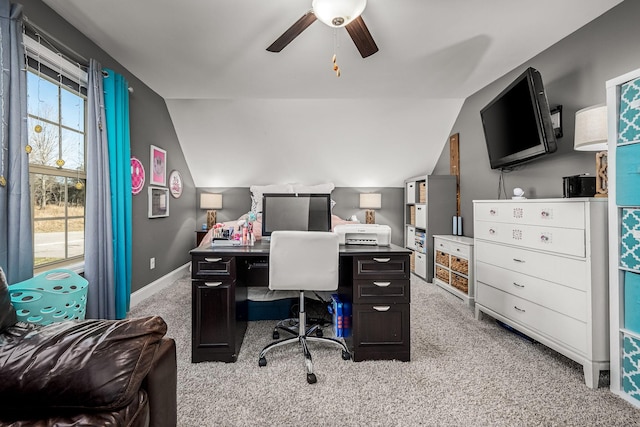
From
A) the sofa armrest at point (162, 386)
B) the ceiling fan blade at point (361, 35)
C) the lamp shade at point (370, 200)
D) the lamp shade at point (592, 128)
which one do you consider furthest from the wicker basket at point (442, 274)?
the sofa armrest at point (162, 386)

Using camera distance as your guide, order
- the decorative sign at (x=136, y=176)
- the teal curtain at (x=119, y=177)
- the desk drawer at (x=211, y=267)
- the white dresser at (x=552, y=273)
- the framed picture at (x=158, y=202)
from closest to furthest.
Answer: the white dresser at (x=552, y=273) → the desk drawer at (x=211, y=267) → the teal curtain at (x=119, y=177) → the decorative sign at (x=136, y=176) → the framed picture at (x=158, y=202)

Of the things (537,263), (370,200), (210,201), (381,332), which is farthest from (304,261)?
(210,201)

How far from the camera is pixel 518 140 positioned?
263 centimetres

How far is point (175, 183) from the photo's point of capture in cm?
425

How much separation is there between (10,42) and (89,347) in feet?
6.32

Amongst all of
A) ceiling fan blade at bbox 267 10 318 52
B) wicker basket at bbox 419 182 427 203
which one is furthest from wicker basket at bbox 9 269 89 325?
wicker basket at bbox 419 182 427 203

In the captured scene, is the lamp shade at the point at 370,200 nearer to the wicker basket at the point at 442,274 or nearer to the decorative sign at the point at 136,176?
the wicker basket at the point at 442,274

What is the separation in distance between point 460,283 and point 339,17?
3.08 metres

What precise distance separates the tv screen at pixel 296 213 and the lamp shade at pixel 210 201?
3.03 m

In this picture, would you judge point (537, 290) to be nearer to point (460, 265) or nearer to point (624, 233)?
point (624, 233)

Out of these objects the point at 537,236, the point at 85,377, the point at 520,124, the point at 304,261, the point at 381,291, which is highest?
the point at 520,124

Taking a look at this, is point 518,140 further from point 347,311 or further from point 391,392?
point 391,392

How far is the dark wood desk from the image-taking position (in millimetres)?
1938

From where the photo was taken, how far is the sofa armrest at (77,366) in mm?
771
